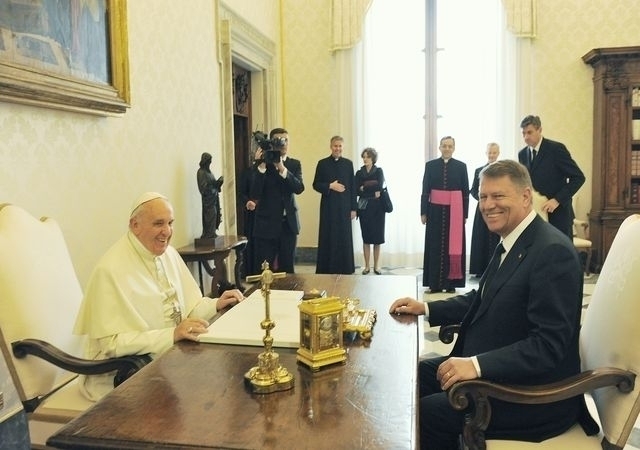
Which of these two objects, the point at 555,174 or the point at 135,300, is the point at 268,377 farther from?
the point at 555,174

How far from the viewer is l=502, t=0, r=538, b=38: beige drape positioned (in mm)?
6969

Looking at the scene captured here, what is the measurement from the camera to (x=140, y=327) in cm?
210

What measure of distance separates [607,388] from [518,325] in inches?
11.8

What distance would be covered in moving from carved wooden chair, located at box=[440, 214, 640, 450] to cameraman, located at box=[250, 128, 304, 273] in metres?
3.65

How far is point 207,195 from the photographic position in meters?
4.45

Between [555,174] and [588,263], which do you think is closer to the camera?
[555,174]

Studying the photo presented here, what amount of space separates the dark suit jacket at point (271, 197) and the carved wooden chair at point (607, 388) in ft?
12.0

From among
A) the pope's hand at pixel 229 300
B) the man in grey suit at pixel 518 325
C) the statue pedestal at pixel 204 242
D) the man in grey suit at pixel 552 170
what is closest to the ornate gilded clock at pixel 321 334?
the man in grey suit at pixel 518 325

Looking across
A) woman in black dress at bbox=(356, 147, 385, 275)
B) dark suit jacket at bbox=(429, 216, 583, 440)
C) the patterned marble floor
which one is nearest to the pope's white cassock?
dark suit jacket at bbox=(429, 216, 583, 440)

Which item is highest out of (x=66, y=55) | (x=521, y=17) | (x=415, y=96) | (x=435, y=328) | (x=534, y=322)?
(x=521, y=17)

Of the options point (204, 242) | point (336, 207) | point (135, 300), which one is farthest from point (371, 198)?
point (135, 300)

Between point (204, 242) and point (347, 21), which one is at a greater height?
point (347, 21)

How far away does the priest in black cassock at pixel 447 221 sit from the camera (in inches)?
228

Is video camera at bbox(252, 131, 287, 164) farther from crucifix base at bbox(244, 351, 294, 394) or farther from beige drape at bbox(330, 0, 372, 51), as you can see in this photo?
crucifix base at bbox(244, 351, 294, 394)
